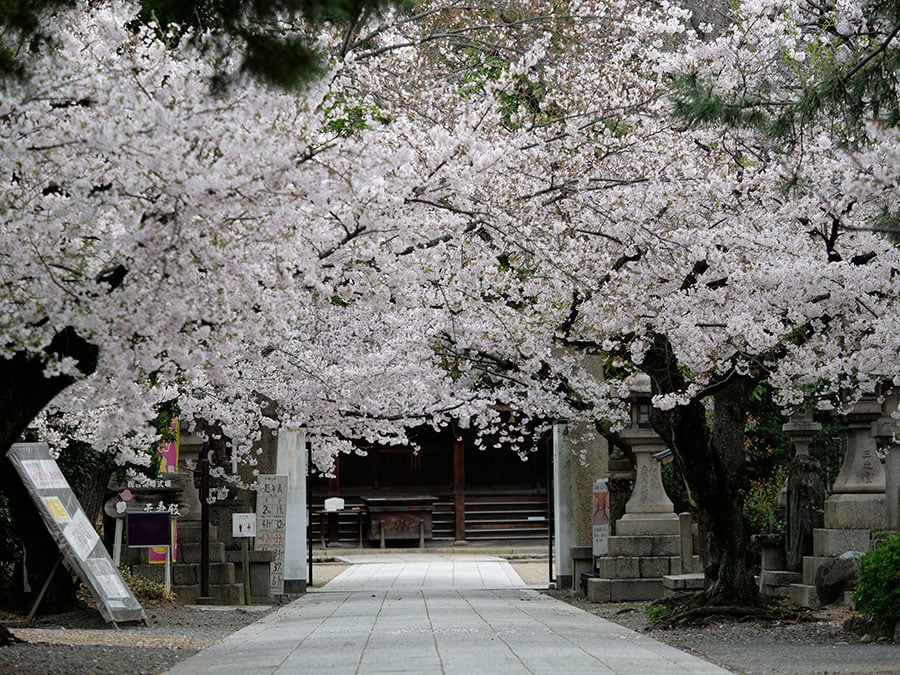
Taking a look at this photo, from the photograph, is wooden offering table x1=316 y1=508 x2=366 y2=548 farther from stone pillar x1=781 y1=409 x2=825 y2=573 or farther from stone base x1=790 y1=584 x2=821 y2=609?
stone base x1=790 y1=584 x2=821 y2=609

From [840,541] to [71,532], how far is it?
8623 millimetres

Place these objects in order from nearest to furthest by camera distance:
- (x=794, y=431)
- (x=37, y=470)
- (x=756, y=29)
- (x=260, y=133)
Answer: (x=260, y=133) < (x=756, y=29) < (x=37, y=470) < (x=794, y=431)

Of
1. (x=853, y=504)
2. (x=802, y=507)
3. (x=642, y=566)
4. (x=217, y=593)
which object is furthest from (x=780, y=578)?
(x=217, y=593)

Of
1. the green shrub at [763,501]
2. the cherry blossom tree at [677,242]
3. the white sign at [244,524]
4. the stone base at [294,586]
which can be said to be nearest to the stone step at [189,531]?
the white sign at [244,524]

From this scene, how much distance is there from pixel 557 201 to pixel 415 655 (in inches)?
170

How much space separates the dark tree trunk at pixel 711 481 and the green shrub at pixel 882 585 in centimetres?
267

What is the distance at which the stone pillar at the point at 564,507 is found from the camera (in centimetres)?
2120

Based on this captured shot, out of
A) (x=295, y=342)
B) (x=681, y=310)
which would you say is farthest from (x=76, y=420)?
(x=681, y=310)

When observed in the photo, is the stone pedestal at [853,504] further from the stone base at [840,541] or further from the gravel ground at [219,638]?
the gravel ground at [219,638]

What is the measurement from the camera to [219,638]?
13211 millimetres

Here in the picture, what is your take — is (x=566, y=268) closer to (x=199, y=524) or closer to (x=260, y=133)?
(x=260, y=133)

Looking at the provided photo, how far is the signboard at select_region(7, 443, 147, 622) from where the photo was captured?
44.2ft

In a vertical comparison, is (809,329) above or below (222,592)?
above

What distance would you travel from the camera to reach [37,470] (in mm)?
13781
